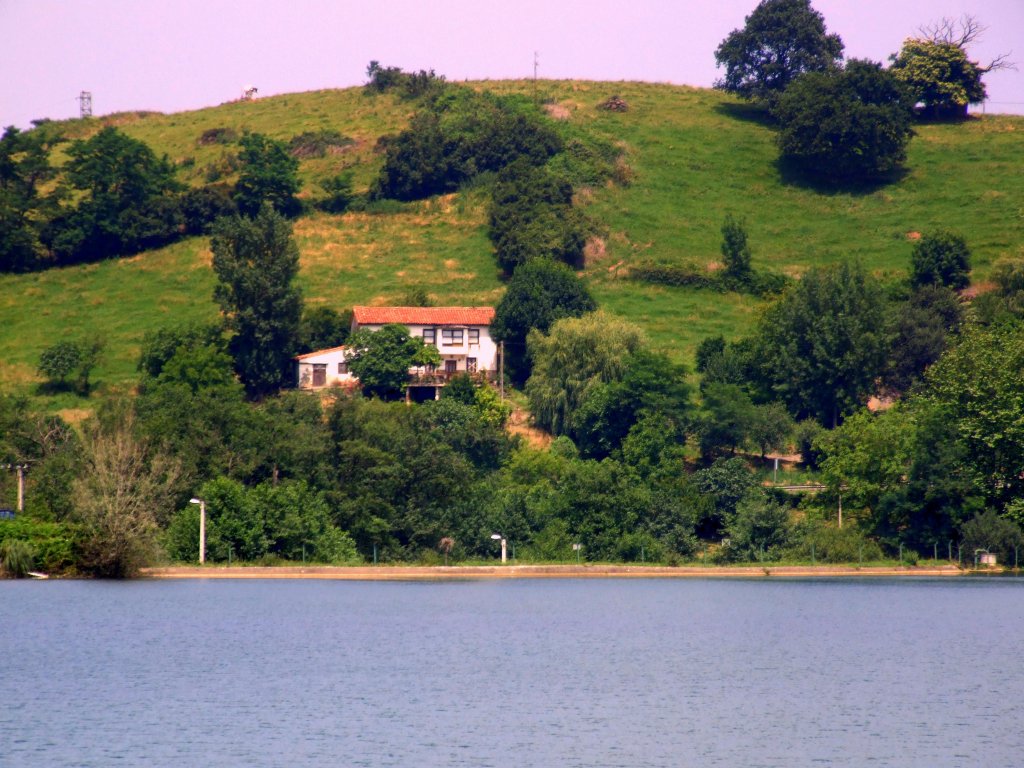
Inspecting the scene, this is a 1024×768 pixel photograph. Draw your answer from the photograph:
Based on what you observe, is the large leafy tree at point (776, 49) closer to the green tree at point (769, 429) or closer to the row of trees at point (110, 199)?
the row of trees at point (110, 199)

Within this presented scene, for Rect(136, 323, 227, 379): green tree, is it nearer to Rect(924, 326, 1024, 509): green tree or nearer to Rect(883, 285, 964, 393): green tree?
Rect(883, 285, 964, 393): green tree

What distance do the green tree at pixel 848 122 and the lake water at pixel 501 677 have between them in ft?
A: 232

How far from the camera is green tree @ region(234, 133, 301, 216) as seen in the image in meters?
117

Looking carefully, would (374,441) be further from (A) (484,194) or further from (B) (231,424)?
(A) (484,194)

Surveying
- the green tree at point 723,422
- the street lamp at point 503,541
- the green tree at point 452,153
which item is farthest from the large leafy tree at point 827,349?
the green tree at point 452,153

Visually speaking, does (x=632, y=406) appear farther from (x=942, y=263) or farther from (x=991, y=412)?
(x=942, y=263)

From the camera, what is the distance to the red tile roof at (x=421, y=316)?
305 feet

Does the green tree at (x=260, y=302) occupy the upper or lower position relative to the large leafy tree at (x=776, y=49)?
lower

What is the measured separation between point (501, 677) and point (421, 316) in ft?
191

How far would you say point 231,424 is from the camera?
67562 mm

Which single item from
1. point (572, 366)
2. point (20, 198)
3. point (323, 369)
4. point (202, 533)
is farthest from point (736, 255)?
point (202, 533)

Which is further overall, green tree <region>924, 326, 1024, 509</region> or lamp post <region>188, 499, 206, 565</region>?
green tree <region>924, 326, 1024, 509</region>

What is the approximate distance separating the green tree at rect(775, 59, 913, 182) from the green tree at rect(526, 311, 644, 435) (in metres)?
44.4

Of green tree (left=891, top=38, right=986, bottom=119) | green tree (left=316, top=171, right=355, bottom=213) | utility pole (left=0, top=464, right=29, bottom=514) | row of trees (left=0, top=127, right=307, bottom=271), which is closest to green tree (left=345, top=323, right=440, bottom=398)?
utility pole (left=0, top=464, right=29, bottom=514)
